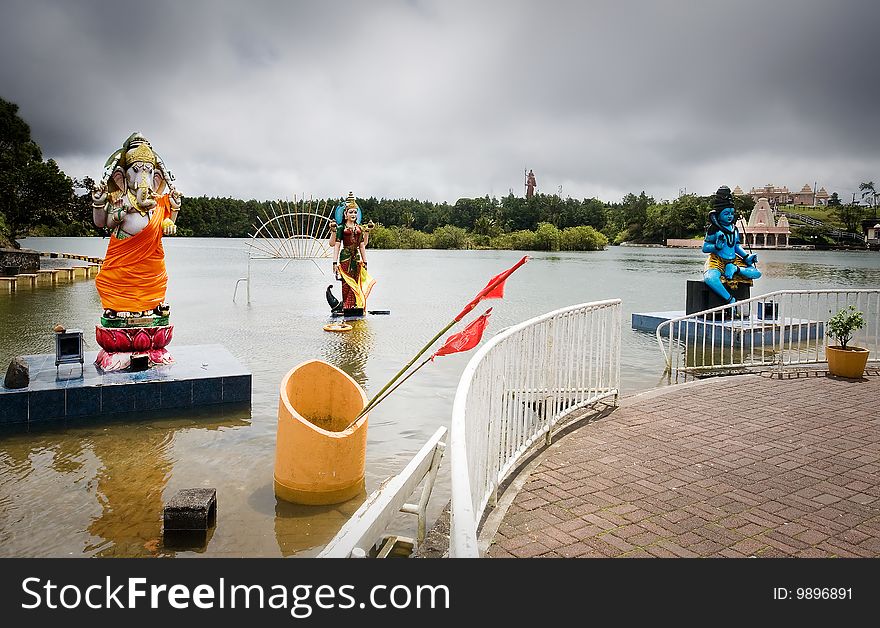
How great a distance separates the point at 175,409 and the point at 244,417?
0.90m

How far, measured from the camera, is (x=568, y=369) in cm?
622

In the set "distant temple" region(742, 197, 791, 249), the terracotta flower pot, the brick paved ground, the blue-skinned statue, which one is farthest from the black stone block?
"distant temple" region(742, 197, 791, 249)

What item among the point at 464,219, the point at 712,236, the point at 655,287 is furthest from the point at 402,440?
the point at 464,219

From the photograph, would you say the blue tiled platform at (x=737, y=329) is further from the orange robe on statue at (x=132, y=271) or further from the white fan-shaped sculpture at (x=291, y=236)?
the white fan-shaped sculpture at (x=291, y=236)

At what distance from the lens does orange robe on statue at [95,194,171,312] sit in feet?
28.9

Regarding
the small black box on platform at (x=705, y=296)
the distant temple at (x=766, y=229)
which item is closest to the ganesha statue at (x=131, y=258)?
Answer: the small black box on platform at (x=705, y=296)

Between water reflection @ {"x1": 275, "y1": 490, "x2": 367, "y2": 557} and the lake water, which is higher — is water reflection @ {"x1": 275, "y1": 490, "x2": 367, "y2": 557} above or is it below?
below

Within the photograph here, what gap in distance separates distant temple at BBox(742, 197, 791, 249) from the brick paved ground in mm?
83221

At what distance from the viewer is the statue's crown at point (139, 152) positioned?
28.8ft

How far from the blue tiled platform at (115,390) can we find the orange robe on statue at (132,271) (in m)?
0.92

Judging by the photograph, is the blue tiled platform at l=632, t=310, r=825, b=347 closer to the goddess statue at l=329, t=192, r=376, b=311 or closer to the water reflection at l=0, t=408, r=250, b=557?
the goddess statue at l=329, t=192, r=376, b=311

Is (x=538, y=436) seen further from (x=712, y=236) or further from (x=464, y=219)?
(x=464, y=219)

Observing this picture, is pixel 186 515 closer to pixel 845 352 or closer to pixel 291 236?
pixel 845 352
